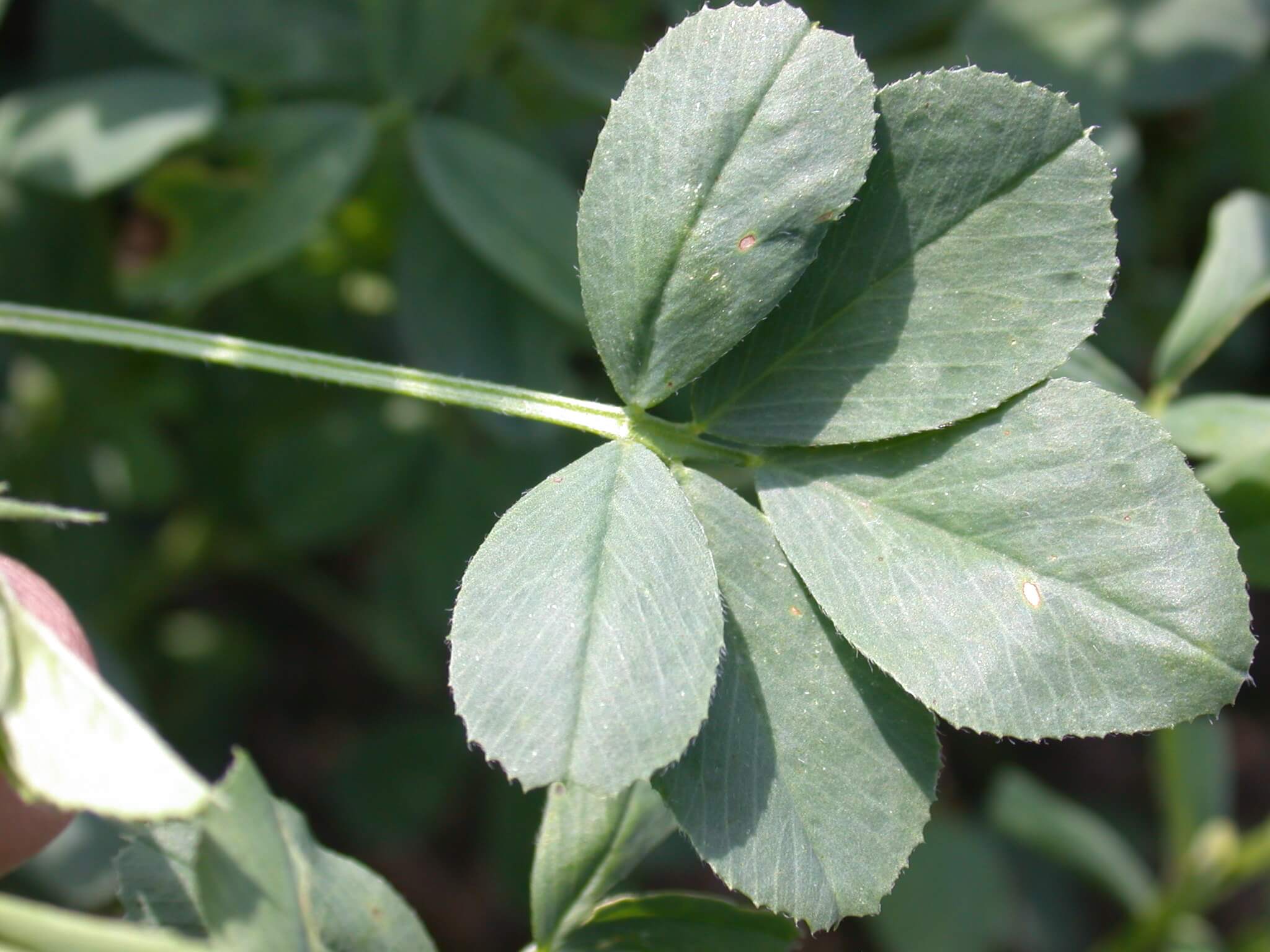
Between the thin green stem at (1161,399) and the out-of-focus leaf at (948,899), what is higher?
the thin green stem at (1161,399)

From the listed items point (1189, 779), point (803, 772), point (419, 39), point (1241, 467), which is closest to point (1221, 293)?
point (1241, 467)

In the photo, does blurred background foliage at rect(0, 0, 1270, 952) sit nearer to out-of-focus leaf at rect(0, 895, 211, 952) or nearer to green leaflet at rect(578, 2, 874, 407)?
green leaflet at rect(578, 2, 874, 407)

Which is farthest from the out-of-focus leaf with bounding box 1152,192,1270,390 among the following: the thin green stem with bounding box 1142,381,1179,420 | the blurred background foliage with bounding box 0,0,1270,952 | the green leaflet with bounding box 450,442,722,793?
the green leaflet with bounding box 450,442,722,793

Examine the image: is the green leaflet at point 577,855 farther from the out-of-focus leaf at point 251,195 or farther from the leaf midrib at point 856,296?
the out-of-focus leaf at point 251,195

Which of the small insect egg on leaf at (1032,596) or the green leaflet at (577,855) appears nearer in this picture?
the small insect egg on leaf at (1032,596)

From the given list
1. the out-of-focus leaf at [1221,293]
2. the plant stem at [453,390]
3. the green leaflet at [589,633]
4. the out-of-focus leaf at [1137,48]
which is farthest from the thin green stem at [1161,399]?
the out-of-focus leaf at [1137,48]

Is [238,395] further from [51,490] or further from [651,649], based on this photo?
[651,649]

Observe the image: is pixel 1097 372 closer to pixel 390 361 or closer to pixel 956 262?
pixel 956 262
